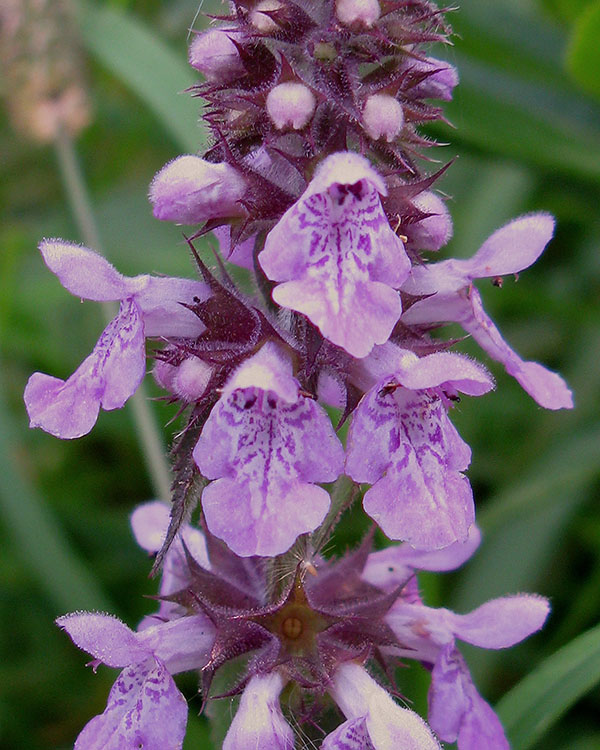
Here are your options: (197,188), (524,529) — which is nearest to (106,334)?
(197,188)

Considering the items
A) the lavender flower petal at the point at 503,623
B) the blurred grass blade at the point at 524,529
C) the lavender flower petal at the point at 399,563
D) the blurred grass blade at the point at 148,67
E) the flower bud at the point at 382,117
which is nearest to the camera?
the flower bud at the point at 382,117

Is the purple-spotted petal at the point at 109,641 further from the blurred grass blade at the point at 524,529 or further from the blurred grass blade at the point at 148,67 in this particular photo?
the blurred grass blade at the point at 148,67

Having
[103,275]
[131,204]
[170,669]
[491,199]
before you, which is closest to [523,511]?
[491,199]

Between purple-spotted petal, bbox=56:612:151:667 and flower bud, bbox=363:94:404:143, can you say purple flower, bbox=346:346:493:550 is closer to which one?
flower bud, bbox=363:94:404:143

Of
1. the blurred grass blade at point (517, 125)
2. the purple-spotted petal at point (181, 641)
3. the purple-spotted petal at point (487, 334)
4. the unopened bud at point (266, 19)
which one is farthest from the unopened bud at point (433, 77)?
the blurred grass blade at point (517, 125)

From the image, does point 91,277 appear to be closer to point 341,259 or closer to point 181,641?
point 341,259

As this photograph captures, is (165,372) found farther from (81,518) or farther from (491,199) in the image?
(491,199)

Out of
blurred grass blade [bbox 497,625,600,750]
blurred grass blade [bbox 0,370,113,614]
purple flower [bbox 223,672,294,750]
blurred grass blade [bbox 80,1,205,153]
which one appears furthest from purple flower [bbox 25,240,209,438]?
blurred grass blade [bbox 0,370,113,614]
